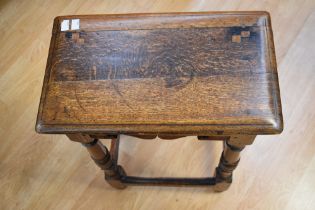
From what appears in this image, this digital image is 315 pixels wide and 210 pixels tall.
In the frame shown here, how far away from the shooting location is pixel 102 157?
830mm

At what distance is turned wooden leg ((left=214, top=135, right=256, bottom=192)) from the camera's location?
66 cm

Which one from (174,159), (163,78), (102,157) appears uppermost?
(163,78)

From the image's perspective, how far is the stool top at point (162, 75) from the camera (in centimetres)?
60

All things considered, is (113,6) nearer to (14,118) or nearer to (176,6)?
(176,6)

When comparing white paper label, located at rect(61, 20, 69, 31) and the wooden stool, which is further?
white paper label, located at rect(61, 20, 69, 31)

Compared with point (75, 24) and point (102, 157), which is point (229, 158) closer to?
point (102, 157)

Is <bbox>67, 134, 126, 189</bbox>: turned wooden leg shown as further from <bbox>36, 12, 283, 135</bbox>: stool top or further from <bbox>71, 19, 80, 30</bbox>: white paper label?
<bbox>71, 19, 80, 30</bbox>: white paper label

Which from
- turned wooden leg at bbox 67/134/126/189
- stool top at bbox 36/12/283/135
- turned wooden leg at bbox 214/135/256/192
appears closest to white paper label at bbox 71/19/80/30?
stool top at bbox 36/12/283/135

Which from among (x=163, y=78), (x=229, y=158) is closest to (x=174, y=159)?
(x=229, y=158)

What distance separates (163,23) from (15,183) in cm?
84

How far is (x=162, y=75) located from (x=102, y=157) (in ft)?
1.07

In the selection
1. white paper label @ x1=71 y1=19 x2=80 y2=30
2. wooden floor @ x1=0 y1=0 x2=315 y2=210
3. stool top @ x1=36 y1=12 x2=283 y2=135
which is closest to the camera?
stool top @ x1=36 y1=12 x2=283 y2=135

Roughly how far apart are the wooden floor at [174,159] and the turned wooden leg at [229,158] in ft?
0.37

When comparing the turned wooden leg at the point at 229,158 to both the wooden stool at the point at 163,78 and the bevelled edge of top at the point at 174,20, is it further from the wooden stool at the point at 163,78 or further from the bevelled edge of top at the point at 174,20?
the bevelled edge of top at the point at 174,20
